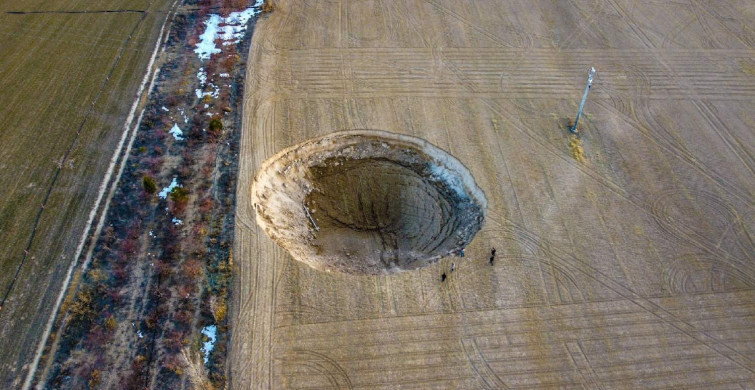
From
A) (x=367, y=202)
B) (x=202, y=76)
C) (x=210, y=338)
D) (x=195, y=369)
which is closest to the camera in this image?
(x=195, y=369)

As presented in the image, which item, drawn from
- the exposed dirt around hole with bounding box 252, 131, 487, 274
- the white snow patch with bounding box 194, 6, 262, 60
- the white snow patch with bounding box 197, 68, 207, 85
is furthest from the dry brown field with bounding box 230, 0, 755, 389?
the white snow patch with bounding box 197, 68, 207, 85

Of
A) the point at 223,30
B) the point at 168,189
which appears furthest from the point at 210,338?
the point at 223,30

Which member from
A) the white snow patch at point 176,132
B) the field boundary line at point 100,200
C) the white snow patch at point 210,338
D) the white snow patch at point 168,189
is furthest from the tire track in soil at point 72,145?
the white snow patch at point 210,338

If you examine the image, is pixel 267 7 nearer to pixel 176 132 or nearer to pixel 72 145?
pixel 176 132

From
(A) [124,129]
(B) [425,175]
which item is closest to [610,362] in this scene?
(B) [425,175]

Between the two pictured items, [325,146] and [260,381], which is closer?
[260,381]

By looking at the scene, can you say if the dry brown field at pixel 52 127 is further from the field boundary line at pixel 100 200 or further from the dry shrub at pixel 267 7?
the dry shrub at pixel 267 7

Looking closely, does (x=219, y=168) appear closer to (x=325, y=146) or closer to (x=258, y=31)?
(x=325, y=146)
